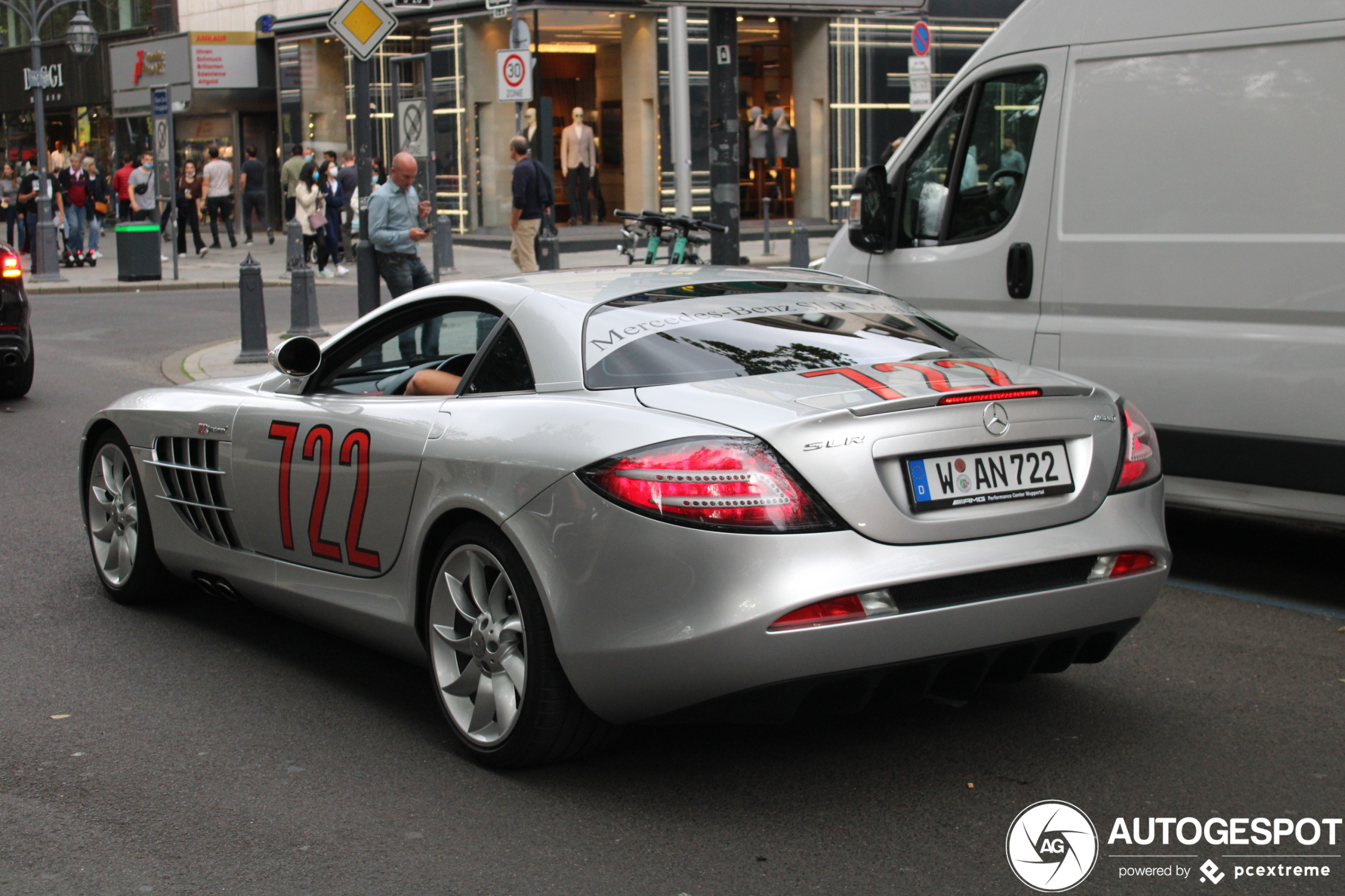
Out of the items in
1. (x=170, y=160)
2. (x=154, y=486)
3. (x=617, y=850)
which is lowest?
(x=617, y=850)

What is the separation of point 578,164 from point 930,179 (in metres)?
23.7

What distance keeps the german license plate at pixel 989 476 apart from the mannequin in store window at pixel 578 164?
87.7 ft

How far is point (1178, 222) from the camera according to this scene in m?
6.05

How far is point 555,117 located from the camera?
3128 cm

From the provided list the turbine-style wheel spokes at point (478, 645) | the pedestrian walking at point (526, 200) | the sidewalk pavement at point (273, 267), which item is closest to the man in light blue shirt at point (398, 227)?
the sidewalk pavement at point (273, 267)

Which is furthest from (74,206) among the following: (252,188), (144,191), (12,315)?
(12,315)

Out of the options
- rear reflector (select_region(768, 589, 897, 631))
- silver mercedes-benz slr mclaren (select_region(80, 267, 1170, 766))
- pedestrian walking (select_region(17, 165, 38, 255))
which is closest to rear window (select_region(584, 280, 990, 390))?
silver mercedes-benz slr mclaren (select_region(80, 267, 1170, 766))

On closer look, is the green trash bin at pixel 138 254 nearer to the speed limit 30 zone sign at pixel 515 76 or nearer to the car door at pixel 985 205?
the speed limit 30 zone sign at pixel 515 76

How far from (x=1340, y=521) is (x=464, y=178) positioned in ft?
87.3

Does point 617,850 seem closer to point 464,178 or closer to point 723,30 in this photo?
point 723,30

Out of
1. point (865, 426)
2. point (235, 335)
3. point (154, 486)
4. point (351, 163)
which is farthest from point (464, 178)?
point (865, 426)

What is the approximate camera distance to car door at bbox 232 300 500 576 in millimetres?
4539

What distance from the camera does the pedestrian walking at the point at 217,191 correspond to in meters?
31.2

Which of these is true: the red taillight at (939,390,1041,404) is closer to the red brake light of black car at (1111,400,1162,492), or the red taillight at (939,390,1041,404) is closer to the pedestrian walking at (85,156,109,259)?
the red brake light of black car at (1111,400,1162,492)
